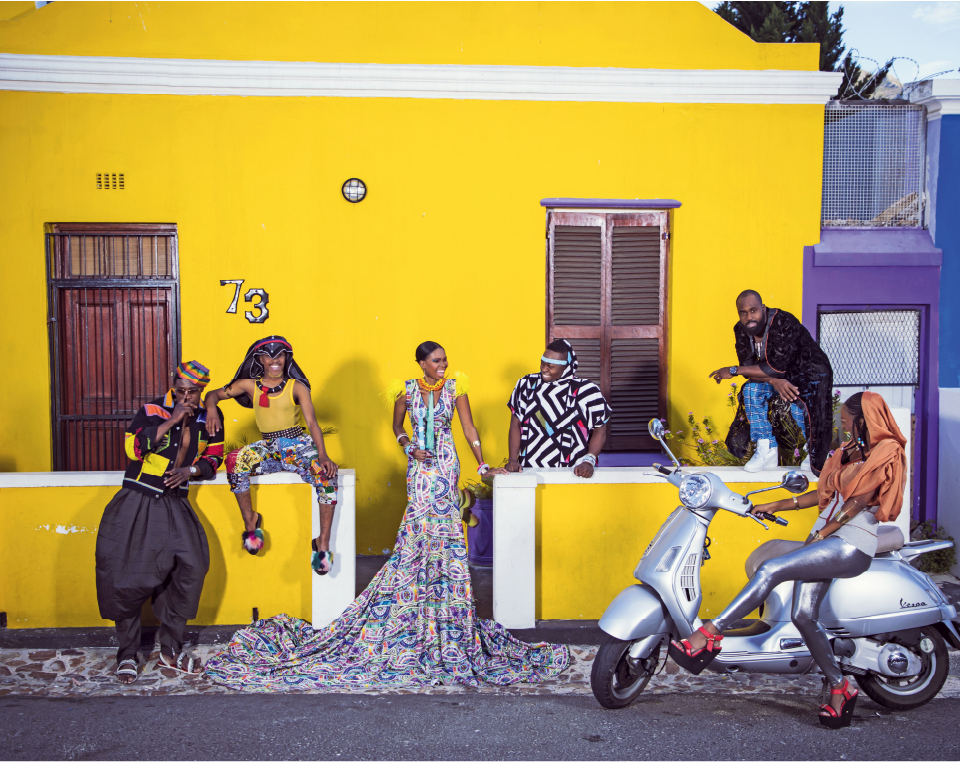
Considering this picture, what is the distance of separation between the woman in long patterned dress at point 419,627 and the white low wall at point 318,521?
5.4 inches

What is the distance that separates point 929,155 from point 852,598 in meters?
5.32

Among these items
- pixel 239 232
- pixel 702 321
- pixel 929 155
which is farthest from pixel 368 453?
pixel 929 155

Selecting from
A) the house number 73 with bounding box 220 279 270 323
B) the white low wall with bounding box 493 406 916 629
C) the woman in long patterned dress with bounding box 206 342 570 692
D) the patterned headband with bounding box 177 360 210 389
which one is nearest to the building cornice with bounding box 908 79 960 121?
the white low wall with bounding box 493 406 916 629

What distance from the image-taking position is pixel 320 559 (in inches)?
201

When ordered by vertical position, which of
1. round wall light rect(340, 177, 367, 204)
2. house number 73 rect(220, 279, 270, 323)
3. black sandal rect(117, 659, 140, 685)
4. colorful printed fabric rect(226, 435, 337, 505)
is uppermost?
round wall light rect(340, 177, 367, 204)

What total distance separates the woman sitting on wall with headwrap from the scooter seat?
3.17 meters

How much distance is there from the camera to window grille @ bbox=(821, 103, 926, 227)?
25.2 ft

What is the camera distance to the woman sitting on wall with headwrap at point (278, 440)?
512cm

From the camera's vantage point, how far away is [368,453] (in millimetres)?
7102

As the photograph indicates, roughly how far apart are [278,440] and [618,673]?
8.38 ft

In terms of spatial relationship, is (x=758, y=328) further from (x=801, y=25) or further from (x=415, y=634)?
(x=801, y=25)

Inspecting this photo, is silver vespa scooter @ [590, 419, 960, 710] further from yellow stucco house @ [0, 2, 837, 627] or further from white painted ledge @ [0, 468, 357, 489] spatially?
yellow stucco house @ [0, 2, 837, 627]

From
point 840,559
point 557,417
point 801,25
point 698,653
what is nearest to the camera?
point 698,653

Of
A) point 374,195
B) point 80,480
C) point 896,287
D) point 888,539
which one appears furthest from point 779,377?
point 80,480
